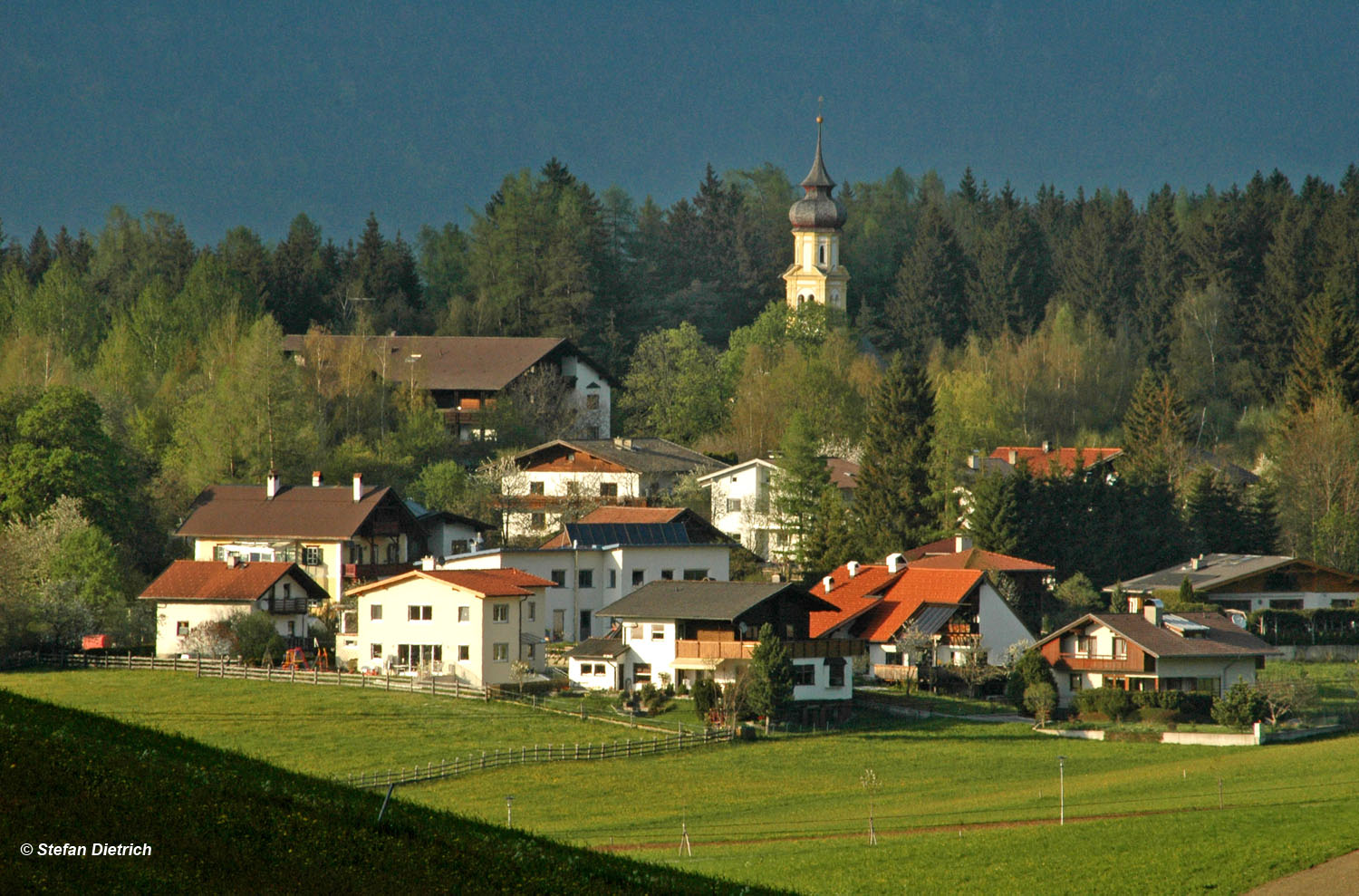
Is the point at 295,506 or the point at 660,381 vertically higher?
the point at 660,381

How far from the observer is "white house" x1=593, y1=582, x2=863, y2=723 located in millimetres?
49750

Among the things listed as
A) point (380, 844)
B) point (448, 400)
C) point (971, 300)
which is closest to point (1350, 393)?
point (971, 300)

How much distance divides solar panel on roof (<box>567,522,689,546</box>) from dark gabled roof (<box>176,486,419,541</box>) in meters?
6.70

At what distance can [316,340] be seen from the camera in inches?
3228

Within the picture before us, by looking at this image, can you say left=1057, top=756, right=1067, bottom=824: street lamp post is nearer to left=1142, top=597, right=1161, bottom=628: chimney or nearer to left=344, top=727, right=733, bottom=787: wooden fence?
left=344, top=727, right=733, bottom=787: wooden fence

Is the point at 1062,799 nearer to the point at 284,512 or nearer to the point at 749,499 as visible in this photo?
the point at 284,512

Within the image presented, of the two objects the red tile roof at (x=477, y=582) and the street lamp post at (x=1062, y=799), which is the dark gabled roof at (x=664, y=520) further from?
the street lamp post at (x=1062, y=799)

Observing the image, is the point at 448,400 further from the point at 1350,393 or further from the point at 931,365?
the point at 1350,393

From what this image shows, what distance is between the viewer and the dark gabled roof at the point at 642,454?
78.4 m

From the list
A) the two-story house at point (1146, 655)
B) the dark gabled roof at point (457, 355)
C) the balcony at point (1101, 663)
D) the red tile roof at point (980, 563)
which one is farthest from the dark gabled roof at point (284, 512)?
the balcony at point (1101, 663)

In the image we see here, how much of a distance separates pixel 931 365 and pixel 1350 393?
2214 centimetres

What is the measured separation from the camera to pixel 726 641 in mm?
51312

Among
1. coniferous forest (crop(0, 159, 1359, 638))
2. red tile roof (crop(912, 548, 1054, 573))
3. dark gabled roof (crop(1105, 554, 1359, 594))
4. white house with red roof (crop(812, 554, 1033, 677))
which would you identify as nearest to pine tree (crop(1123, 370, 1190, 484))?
coniferous forest (crop(0, 159, 1359, 638))

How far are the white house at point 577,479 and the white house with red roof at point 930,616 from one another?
61.6ft
